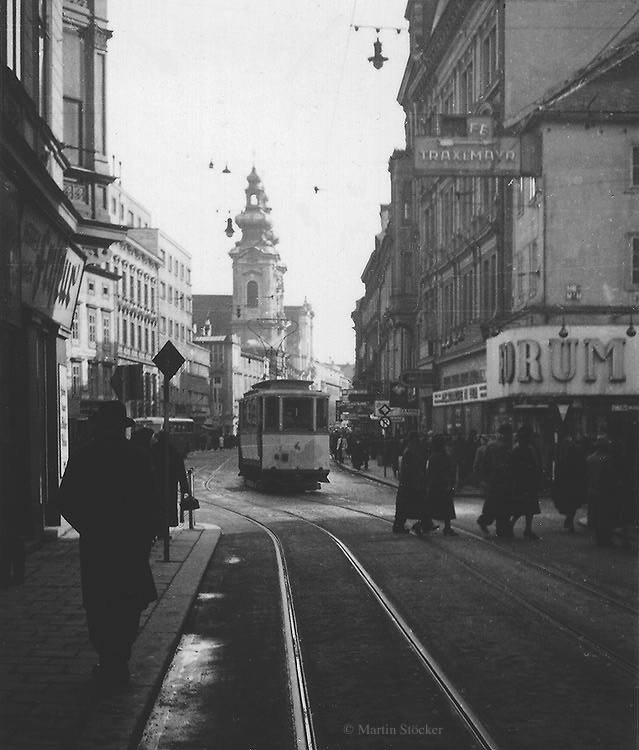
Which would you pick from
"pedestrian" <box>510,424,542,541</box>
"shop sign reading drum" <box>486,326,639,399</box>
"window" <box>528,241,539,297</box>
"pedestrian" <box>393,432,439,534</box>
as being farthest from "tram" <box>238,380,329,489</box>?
"pedestrian" <box>510,424,542,541</box>

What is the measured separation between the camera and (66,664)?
744cm

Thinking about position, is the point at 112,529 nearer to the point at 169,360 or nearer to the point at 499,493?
the point at 169,360

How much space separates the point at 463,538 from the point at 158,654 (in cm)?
1029

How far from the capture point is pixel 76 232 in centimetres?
1861

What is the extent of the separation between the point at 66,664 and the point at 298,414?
23.8 m

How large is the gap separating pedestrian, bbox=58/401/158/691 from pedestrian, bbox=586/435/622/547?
10.3 metres

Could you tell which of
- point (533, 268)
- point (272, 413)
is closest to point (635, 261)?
point (533, 268)

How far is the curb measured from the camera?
573 centimetres

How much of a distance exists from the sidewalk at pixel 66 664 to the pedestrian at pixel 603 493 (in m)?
6.47

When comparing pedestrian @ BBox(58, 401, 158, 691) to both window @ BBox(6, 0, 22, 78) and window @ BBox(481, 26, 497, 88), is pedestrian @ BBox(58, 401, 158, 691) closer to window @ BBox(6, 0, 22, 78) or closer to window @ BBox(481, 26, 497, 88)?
window @ BBox(6, 0, 22, 78)

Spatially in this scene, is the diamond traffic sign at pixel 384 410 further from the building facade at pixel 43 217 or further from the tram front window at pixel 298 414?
the building facade at pixel 43 217

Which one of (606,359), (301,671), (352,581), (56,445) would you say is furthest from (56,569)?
(606,359)

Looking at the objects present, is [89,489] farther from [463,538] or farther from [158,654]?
[463,538]

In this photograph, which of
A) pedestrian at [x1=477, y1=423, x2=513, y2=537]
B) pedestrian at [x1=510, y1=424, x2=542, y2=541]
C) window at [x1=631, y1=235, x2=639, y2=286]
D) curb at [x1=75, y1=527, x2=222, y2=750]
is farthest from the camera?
window at [x1=631, y1=235, x2=639, y2=286]
